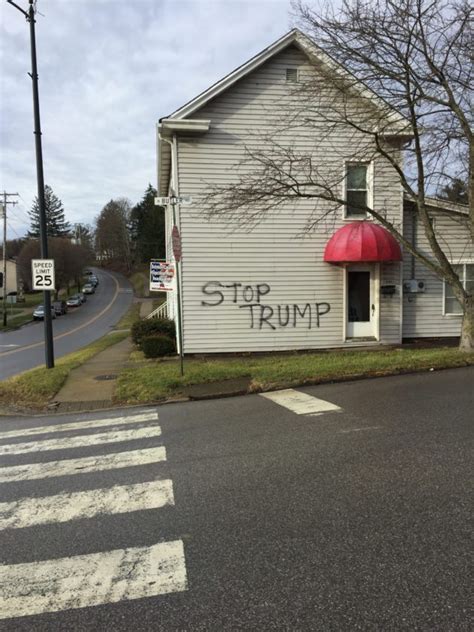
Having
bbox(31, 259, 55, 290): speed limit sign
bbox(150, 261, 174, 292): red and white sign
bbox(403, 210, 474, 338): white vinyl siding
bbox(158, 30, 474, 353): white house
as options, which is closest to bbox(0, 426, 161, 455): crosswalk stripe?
bbox(150, 261, 174, 292): red and white sign

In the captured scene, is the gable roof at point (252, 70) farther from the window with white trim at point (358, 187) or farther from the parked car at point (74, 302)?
the parked car at point (74, 302)

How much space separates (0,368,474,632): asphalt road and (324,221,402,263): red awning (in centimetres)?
646

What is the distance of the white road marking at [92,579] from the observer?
9.50 ft

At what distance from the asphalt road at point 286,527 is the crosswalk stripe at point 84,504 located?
56mm

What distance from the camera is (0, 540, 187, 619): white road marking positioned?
2896 mm

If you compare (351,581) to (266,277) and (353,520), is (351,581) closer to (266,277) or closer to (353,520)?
(353,520)

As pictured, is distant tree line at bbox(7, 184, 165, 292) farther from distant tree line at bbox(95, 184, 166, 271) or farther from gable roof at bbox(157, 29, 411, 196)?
gable roof at bbox(157, 29, 411, 196)

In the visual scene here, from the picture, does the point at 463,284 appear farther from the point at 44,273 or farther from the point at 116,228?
the point at 116,228

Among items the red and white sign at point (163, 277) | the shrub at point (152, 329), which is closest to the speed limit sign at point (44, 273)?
the red and white sign at point (163, 277)

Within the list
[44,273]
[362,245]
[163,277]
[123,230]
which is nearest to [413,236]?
[362,245]

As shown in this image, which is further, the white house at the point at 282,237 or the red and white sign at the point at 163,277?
the white house at the point at 282,237

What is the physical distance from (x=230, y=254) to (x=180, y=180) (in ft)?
7.64

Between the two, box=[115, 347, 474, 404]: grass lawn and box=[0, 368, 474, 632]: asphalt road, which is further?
box=[115, 347, 474, 404]: grass lawn

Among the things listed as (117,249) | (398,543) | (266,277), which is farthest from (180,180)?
(117,249)
